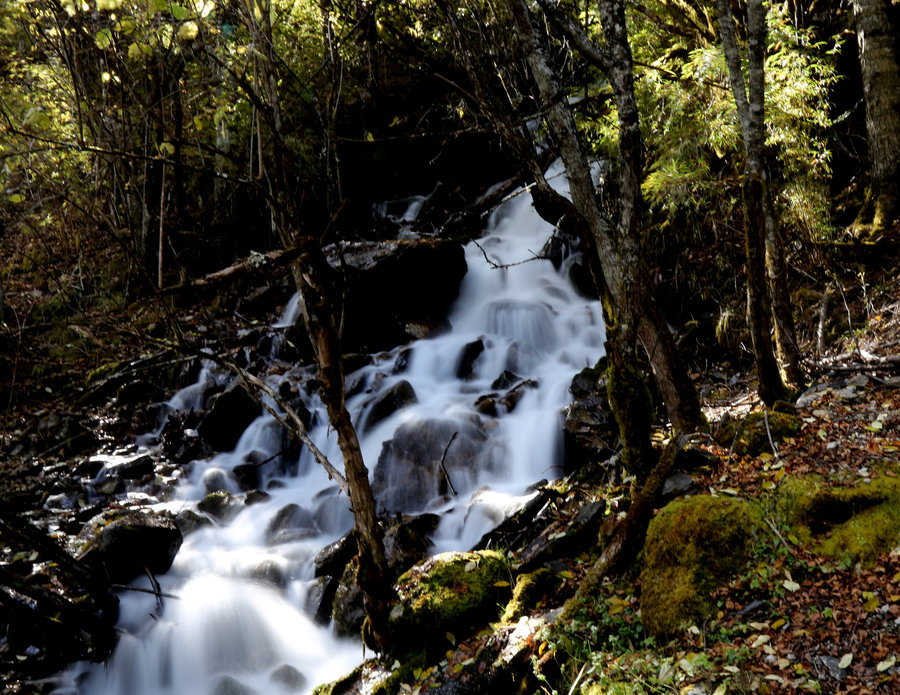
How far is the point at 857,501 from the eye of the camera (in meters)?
3.86

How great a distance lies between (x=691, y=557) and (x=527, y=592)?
137cm

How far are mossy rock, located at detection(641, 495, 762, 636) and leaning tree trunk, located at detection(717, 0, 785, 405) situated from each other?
2.02 metres

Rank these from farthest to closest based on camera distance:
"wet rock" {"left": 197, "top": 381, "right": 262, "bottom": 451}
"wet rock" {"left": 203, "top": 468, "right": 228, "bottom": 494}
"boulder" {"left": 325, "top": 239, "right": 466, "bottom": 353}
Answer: "boulder" {"left": 325, "top": 239, "right": 466, "bottom": 353}
"wet rock" {"left": 197, "top": 381, "right": 262, "bottom": 451}
"wet rock" {"left": 203, "top": 468, "right": 228, "bottom": 494}

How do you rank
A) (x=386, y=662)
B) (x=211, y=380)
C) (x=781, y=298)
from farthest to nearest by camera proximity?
(x=211, y=380)
(x=781, y=298)
(x=386, y=662)

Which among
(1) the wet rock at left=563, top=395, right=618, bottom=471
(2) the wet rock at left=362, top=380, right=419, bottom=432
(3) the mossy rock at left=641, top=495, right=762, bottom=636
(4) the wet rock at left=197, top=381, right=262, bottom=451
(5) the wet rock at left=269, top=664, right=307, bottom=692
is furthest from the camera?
(4) the wet rock at left=197, top=381, right=262, bottom=451

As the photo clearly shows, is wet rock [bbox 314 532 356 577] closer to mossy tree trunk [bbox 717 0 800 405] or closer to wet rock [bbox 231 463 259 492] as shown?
wet rock [bbox 231 463 259 492]

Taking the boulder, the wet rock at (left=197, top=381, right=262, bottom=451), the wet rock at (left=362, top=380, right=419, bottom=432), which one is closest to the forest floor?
the wet rock at (left=362, top=380, right=419, bottom=432)

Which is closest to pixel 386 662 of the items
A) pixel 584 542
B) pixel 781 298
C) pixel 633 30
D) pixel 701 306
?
pixel 584 542

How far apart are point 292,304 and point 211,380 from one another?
9.34ft

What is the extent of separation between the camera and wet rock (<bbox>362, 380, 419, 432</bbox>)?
9.91 meters

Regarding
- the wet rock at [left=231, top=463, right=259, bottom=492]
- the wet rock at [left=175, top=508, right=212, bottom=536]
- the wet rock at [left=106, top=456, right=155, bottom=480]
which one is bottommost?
the wet rock at [left=175, top=508, right=212, bottom=536]

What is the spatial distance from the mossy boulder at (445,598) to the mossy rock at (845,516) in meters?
2.27

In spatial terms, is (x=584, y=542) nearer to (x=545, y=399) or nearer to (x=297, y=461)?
(x=545, y=399)

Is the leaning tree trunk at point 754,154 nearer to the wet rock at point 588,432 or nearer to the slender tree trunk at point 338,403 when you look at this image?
the wet rock at point 588,432
